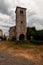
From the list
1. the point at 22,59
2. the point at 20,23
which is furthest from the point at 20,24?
the point at 22,59

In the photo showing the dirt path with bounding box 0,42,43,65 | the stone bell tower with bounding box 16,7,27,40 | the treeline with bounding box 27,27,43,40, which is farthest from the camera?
the stone bell tower with bounding box 16,7,27,40

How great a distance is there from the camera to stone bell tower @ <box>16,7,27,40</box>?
4862cm

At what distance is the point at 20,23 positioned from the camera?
48906 mm

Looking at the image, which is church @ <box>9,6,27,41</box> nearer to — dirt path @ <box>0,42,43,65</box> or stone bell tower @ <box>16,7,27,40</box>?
stone bell tower @ <box>16,7,27,40</box>

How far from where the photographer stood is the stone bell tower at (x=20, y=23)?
160ft

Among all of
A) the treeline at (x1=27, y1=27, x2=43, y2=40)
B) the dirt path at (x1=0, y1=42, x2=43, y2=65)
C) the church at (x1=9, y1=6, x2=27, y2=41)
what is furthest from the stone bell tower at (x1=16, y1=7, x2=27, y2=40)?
the dirt path at (x1=0, y1=42, x2=43, y2=65)

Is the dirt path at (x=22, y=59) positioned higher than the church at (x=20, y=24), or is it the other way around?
the church at (x=20, y=24)

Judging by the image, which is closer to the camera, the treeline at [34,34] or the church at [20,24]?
the treeline at [34,34]

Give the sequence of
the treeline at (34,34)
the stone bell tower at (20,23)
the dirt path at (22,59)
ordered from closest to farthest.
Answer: the dirt path at (22,59)
the treeline at (34,34)
the stone bell tower at (20,23)

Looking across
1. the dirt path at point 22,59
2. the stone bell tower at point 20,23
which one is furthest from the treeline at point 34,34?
the dirt path at point 22,59

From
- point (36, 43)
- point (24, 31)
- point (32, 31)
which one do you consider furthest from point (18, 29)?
point (36, 43)

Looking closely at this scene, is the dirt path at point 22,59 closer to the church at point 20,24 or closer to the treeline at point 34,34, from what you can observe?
the treeline at point 34,34

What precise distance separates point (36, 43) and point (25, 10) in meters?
16.8

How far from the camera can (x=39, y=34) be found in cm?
4750
